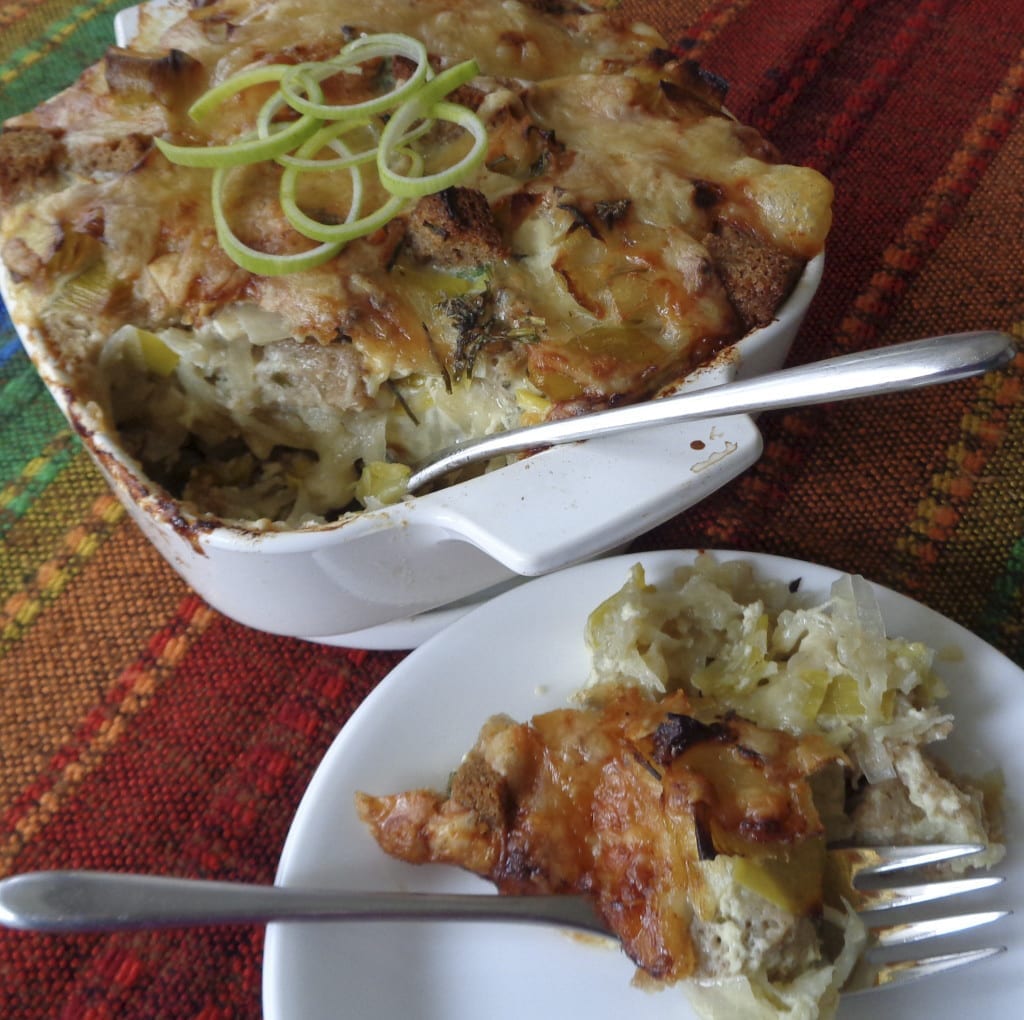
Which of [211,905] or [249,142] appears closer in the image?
[211,905]

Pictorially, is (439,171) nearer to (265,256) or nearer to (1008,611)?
(265,256)

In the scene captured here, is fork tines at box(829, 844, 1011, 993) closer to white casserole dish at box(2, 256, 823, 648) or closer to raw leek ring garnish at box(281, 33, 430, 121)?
white casserole dish at box(2, 256, 823, 648)

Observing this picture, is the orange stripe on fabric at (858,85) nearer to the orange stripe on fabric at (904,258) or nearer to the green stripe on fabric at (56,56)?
the orange stripe on fabric at (904,258)

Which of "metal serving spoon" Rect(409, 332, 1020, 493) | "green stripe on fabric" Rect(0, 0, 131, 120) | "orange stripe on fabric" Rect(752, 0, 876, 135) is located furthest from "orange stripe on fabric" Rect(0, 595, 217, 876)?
"orange stripe on fabric" Rect(752, 0, 876, 135)

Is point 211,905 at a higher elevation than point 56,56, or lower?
lower

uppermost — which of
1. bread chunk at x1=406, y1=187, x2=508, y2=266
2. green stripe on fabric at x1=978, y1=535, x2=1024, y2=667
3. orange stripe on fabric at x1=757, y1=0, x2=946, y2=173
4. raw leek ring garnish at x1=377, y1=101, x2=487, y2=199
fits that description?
raw leek ring garnish at x1=377, y1=101, x2=487, y2=199

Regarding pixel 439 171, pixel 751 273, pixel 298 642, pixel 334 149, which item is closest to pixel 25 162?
pixel 334 149
